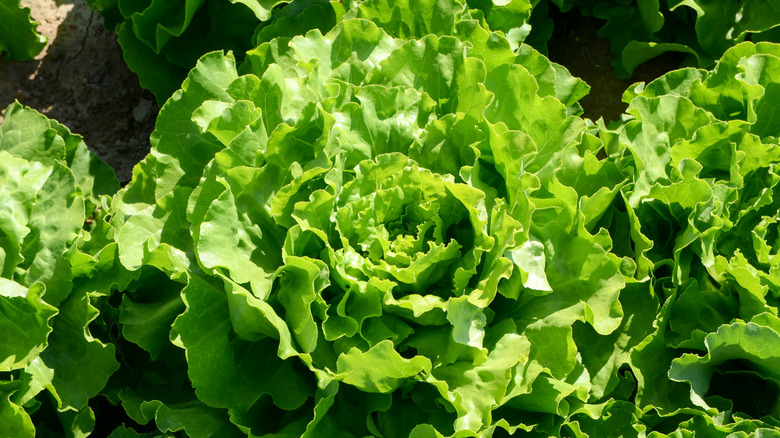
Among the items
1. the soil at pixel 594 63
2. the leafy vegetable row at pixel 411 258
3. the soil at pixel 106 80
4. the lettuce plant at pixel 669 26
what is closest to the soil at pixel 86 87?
the soil at pixel 106 80

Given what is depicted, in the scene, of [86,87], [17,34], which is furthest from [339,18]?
[17,34]

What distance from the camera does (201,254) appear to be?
2492mm

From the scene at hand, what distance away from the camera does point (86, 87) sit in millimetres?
4430

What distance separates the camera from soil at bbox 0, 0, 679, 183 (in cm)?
432

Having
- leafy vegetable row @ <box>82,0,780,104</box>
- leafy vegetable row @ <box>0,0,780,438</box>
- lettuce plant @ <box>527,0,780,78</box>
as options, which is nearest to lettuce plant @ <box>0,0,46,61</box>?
leafy vegetable row @ <box>82,0,780,104</box>

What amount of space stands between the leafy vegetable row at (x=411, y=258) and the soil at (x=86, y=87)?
1190mm

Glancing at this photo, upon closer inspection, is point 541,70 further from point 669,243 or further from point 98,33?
point 98,33

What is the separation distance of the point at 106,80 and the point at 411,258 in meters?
2.63

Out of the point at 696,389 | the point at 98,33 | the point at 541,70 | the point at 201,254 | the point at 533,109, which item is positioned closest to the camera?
the point at 201,254

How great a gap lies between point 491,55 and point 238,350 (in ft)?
4.69

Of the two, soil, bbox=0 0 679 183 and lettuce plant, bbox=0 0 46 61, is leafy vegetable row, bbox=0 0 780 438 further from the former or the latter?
lettuce plant, bbox=0 0 46 61

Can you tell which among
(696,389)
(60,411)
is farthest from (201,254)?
(696,389)

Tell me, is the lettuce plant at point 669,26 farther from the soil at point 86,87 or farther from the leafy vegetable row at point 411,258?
the soil at point 86,87

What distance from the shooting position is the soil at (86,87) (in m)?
4.32
